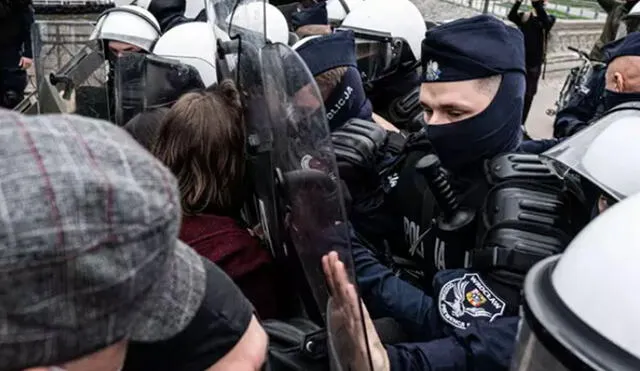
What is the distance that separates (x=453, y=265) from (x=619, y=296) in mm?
1001

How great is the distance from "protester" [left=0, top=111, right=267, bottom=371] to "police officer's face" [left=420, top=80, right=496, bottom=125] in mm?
1211

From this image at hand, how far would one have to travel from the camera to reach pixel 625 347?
798 mm

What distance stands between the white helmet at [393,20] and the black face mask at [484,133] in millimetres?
2075

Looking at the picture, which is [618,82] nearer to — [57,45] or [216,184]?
[216,184]

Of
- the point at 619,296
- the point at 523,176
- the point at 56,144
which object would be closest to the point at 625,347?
the point at 619,296

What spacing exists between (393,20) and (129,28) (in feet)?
4.82

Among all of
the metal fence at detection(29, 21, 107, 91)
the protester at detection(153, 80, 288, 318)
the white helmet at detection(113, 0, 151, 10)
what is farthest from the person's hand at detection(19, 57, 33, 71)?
the protester at detection(153, 80, 288, 318)

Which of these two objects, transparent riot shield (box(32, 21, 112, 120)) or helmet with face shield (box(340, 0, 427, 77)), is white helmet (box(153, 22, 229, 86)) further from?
helmet with face shield (box(340, 0, 427, 77))

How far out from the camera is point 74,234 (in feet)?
2.29

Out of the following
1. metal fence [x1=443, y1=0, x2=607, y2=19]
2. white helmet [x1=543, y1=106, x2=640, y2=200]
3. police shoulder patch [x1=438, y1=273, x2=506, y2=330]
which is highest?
white helmet [x1=543, y1=106, x2=640, y2=200]

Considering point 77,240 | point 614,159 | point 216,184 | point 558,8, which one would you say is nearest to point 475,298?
point 614,159

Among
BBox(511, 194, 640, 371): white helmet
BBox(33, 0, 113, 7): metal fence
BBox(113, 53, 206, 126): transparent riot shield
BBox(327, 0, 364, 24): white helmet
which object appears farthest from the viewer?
BBox(33, 0, 113, 7): metal fence

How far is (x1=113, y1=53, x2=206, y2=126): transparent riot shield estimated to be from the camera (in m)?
2.86

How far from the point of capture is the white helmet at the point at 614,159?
1.35m
